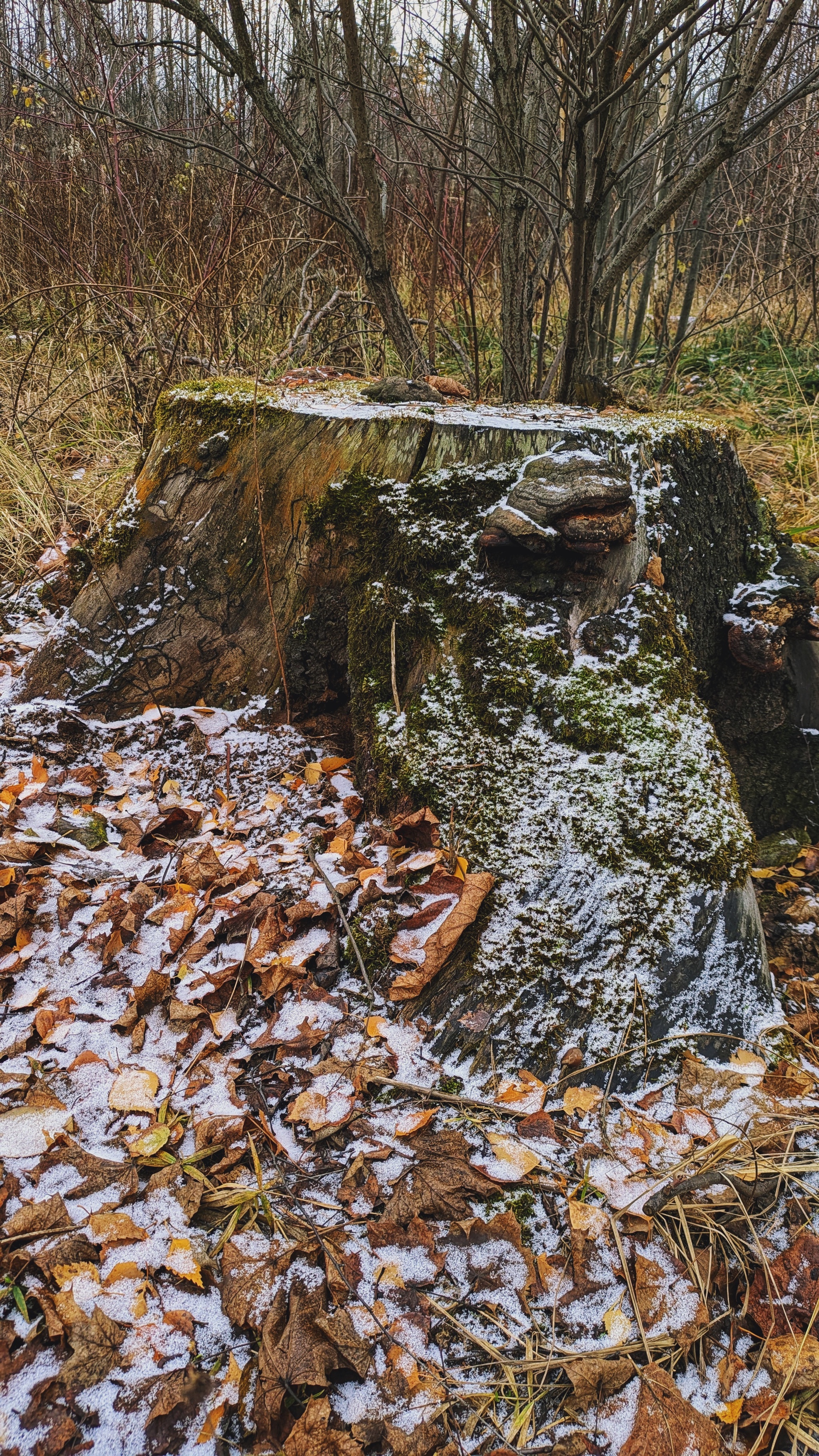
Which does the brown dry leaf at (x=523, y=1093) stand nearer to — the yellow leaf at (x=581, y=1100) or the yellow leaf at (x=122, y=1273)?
the yellow leaf at (x=581, y=1100)

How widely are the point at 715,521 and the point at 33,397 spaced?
4.89 metres

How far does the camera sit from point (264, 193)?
5445 millimetres

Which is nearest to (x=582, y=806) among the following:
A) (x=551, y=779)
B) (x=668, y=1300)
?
(x=551, y=779)

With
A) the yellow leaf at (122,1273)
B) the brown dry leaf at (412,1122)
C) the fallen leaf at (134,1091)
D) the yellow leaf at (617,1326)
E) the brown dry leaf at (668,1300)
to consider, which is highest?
the brown dry leaf at (412,1122)

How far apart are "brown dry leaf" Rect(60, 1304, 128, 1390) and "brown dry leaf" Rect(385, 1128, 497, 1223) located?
459mm

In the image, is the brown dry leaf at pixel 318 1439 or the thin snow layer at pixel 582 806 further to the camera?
the thin snow layer at pixel 582 806

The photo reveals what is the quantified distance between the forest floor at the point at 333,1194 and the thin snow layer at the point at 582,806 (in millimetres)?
134

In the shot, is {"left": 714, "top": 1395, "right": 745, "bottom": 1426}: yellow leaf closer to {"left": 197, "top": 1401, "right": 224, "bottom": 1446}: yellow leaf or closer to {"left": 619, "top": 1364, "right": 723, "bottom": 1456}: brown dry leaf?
{"left": 619, "top": 1364, "right": 723, "bottom": 1456}: brown dry leaf

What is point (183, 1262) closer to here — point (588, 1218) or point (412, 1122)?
point (412, 1122)

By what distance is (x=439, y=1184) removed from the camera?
1366mm

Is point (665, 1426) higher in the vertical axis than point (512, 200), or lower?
lower

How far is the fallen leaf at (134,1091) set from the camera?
4.89 ft

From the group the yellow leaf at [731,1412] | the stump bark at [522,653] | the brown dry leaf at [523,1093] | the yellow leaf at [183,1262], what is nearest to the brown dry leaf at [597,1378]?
the yellow leaf at [731,1412]

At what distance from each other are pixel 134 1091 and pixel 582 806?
1155mm
